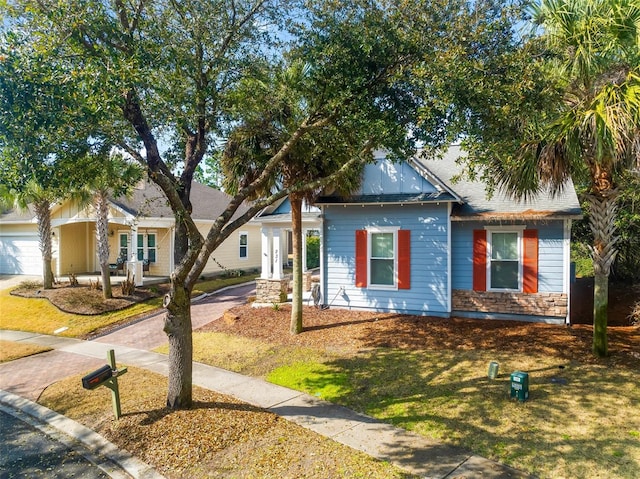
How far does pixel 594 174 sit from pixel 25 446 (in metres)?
11.1

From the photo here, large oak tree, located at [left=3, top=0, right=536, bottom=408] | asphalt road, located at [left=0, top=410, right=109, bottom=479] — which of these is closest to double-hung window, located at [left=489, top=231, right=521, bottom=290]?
large oak tree, located at [left=3, top=0, right=536, bottom=408]

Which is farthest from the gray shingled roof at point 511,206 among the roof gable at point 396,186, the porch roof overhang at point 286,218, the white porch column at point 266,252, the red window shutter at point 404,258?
the white porch column at point 266,252

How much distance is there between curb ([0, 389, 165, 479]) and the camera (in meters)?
5.48

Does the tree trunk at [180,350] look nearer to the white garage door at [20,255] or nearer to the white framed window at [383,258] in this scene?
the white framed window at [383,258]

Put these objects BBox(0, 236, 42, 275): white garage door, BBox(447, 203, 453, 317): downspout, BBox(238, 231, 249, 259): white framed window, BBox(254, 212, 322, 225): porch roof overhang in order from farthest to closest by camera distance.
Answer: BBox(238, 231, 249, 259): white framed window → BBox(0, 236, 42, 275): white garage door → BBox(254, 212, 322, 225): porch roof overhang → BBox(447, 203, 453, 317): downspout

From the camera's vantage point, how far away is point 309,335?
452 inches

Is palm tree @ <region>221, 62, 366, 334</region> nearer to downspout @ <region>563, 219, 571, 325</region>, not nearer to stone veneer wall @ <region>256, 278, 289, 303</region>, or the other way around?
stone veneer wall @ <region>256, 278, 289, 303</region>

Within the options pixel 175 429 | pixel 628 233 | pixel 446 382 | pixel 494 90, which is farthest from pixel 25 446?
pixel 628 233

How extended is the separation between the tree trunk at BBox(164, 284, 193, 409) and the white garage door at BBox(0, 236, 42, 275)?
68.2 feet

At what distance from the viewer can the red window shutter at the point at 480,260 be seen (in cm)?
1278

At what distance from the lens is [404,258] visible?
1313cm

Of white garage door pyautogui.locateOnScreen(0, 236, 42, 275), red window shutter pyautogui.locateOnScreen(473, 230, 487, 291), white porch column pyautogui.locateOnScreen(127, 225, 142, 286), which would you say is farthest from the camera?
white garage door pyautogui.locateOnScreen(0, 236, 42, 275)

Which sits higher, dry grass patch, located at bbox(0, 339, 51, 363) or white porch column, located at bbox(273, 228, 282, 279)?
white porch column, located at bbox(273, 228, 282, 279)

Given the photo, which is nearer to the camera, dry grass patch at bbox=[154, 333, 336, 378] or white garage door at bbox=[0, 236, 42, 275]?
dry grass patch at bbox=[154, 333, 336, 378]
